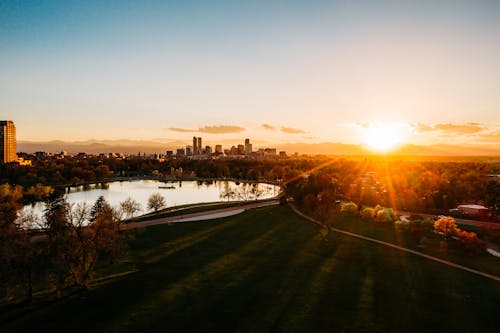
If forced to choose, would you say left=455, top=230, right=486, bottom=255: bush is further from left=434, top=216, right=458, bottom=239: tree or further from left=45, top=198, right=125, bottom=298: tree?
left=45, top=198, right=125, bottom=298: tree

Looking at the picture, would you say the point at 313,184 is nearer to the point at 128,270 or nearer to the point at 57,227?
the point at 128,270

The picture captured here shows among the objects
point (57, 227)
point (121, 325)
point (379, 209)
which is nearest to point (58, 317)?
point (121, 325)

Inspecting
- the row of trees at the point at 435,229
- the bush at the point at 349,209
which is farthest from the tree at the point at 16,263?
the bush at the point at 349,209

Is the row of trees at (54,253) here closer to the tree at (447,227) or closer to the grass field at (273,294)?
the grass field at (273,294)

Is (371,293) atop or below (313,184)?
below

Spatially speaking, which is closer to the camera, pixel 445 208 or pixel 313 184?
pixel 445 208

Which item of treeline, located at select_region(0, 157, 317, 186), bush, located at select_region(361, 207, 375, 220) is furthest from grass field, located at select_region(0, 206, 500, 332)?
treeline, located at select_region(0, 157, 317, 186)

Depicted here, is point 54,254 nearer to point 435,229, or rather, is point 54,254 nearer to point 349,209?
point 435,229
